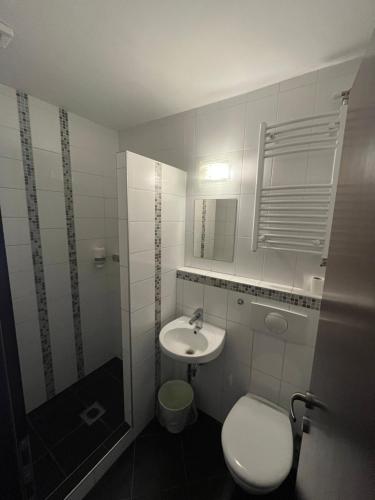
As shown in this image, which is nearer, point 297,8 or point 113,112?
point 297,8

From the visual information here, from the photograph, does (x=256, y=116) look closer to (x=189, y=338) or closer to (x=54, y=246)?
(x=189, y=338)

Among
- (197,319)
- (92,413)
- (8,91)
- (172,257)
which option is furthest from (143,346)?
(8,91)

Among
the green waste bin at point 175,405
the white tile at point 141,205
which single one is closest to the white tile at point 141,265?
the white tile at point 141,205

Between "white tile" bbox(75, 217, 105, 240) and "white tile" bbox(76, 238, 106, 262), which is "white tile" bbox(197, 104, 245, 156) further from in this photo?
"white tile" bbox(76, 238, 106, 262)

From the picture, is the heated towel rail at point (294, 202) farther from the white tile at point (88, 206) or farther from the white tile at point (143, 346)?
the white tile at point (88, 206)

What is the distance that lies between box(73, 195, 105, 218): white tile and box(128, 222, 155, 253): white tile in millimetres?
875

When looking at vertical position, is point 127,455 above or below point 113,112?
below

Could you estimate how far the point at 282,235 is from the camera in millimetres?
1299

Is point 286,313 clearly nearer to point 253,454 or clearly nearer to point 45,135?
point 253,454

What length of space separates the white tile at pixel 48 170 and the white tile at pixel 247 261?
162cm

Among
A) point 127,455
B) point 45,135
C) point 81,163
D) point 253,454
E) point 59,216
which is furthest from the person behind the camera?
point 81,163

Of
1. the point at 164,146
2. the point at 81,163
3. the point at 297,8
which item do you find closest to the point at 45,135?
the point at 81,163

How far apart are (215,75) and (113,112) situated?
3.15 feet

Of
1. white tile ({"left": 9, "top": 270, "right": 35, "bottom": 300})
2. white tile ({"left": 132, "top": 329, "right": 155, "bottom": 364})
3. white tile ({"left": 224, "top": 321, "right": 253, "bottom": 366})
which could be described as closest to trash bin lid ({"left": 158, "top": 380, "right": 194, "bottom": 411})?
white tile ({"left": 132, "top": 329, "right": 155, "bottom": 364})
